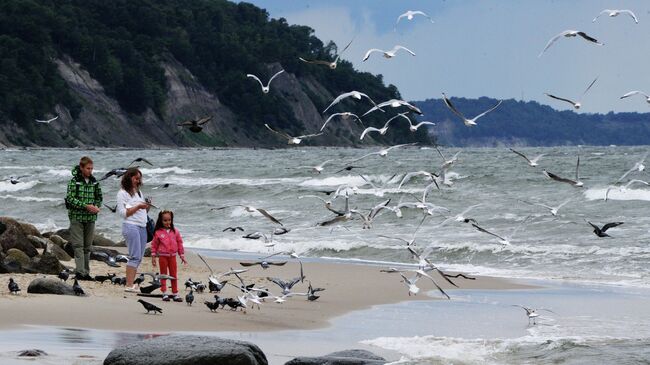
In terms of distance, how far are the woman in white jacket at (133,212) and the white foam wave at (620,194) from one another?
17.8 metres

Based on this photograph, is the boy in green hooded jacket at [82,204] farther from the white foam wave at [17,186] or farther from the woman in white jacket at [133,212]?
the white foam wave at [17,186]

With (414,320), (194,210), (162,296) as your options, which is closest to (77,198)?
(162,296)

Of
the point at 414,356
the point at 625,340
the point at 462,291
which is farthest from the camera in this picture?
the point at 462,291

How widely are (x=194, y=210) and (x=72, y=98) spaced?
3297 inches

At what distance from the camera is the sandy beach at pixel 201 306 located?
11.3m

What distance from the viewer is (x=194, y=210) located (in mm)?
32719

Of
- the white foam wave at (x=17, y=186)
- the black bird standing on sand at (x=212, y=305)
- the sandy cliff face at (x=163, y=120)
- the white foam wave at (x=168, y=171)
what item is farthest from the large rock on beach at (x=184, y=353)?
the sandy cliff face at (x=163, y=120)

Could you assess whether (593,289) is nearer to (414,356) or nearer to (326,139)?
(414,356)

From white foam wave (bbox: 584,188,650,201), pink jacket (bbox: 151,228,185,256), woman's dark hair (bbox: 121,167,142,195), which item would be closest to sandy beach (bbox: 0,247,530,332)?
pink jacket (bbox: 151,228,185,256)

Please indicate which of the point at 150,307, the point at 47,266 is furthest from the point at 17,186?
the point at 150,307

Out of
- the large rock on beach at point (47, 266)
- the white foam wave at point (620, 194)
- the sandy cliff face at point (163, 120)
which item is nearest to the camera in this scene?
the large rock on beach at point (47, 266)

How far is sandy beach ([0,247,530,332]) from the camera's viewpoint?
11347 mm

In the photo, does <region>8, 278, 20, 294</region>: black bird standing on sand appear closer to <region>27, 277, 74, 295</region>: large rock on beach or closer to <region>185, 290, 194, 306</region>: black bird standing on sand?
<region>27, 277, 74, 295</region>: large rock on beach

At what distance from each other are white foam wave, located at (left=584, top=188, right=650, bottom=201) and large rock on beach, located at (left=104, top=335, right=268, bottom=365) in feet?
69.9
